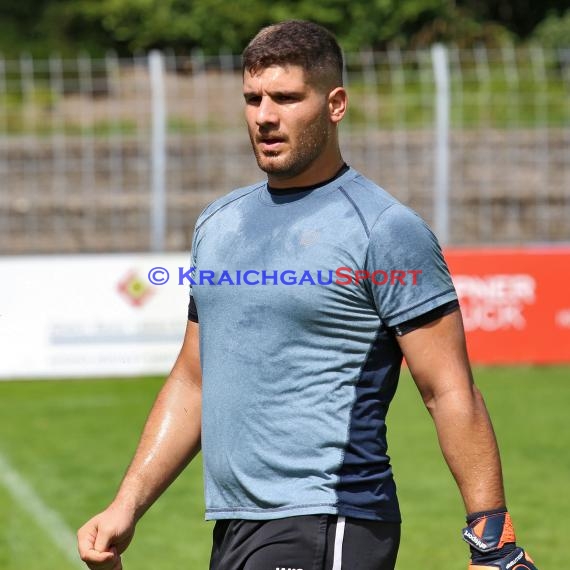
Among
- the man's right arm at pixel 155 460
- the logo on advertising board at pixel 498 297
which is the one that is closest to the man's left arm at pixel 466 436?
the man's right arm at pixel 155 460

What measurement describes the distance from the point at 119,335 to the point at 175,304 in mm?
517

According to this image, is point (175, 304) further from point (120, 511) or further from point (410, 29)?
point (410, 29)

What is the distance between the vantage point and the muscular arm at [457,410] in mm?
2979

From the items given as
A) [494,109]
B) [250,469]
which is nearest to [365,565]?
[250,469]

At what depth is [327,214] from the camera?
3.09 meters

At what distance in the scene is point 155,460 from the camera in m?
3.34

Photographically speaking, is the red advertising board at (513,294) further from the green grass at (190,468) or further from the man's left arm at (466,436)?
the man's left arm at (466,436)

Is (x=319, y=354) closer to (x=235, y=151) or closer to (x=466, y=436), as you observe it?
(x=466, y=436)

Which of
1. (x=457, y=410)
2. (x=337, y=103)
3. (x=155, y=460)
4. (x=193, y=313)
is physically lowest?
(x=155, y=460)

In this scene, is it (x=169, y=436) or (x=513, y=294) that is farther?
(x=513, y=294)

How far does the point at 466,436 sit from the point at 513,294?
30.5ft

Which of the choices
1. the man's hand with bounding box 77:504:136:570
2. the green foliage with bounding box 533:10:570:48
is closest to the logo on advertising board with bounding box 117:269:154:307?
the man's hand with bounding box 77:504:136:570

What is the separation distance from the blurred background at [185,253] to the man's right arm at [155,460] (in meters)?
2.99

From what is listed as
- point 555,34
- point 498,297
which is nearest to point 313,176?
point 498,297
